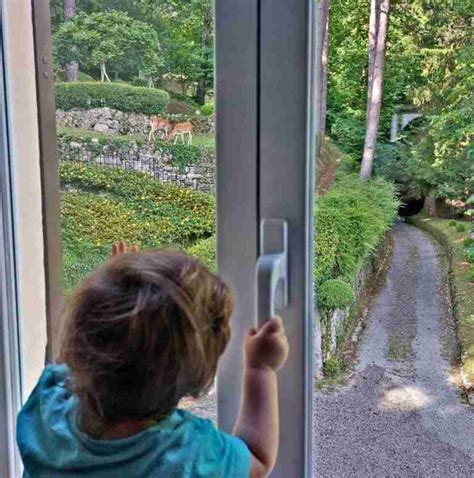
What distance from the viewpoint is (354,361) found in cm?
97

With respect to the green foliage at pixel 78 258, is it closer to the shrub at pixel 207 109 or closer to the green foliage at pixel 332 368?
the shrub at pixel 207 109

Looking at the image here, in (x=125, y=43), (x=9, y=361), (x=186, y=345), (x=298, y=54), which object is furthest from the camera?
(x=9, y=361)

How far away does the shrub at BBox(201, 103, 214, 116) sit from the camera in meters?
1.01

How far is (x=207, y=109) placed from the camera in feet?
3.34

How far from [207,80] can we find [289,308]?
35 cm

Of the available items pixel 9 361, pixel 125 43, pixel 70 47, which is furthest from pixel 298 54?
pixel 9 361

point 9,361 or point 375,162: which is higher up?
point 375,162

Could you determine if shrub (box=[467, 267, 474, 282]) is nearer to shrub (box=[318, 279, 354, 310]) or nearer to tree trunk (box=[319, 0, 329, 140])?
shrub (box=[318, 279, 354, 310])

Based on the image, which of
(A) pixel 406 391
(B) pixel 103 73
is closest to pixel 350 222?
(A) pixel 406 391

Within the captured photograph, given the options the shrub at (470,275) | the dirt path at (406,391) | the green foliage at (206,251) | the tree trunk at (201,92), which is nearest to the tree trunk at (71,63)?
the tree trunk at (201,92)

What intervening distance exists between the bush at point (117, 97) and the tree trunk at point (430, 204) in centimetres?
A: 42

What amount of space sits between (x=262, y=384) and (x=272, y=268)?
16 cm

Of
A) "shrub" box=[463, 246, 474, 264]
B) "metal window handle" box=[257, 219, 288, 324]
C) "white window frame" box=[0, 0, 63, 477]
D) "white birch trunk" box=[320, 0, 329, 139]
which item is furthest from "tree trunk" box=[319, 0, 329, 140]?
"white window frame" box=[0, 0, 63, 477]

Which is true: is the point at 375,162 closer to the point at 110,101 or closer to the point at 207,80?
the point at 207,80
